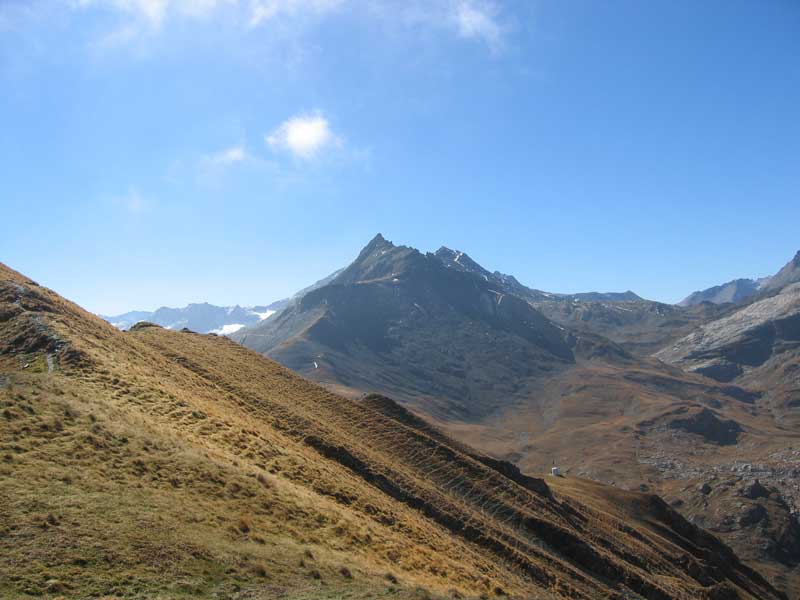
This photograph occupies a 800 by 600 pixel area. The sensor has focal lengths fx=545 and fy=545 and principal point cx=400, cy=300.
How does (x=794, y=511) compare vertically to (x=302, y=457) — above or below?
below

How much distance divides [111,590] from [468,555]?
26324 mm

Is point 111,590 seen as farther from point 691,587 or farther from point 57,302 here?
point 691,587

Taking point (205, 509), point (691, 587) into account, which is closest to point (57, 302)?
point (205, 509)

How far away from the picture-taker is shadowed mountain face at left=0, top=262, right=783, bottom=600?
21.2 meters

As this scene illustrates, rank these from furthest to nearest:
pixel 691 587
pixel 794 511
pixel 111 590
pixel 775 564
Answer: pixel 794 511
pixel 775 564
pixel 691 587
pixel 111 590

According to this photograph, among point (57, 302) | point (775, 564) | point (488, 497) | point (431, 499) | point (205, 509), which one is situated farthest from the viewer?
point (775, 564)

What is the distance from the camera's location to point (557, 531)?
52.8 m

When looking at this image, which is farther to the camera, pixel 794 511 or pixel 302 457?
pixel 794 511

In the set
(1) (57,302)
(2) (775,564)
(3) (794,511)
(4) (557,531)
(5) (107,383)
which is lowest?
(2) (775,564)

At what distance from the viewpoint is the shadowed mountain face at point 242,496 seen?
2119 cm

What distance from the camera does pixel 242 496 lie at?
93.0 ft

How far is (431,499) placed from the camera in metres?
48.7

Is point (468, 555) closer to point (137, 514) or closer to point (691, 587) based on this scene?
point (137, 514)

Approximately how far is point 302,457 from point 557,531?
1070 inches
